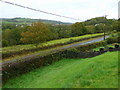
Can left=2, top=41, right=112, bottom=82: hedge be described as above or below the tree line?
below

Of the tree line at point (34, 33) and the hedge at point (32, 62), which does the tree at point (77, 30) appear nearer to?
the tree line at point (34, 33)

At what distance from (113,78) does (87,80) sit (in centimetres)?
136

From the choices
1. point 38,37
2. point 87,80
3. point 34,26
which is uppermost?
point 34,26

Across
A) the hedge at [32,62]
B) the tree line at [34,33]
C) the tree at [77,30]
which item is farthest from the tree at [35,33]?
the tree at [77,30]

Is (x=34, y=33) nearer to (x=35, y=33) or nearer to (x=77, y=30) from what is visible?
(x=35, y=33)

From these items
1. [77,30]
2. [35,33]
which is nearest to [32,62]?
[35,33]

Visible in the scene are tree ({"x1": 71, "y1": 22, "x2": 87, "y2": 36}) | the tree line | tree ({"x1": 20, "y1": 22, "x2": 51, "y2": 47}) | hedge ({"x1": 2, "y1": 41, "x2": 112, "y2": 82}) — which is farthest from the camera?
tree ({"x1": 71, "y1": 22, "x2": 87, "y2": 36})

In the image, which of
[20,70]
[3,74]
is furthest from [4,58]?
[3,74]

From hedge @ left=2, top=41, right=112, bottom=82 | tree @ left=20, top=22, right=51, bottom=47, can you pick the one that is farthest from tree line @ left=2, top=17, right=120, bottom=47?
hedge @ left=2, top=41, right=112, bottom=82

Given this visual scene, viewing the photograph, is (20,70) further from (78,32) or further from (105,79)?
(78,32)

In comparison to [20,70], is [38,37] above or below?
above

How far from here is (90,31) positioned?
75812mm

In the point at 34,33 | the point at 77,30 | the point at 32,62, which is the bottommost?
the point at 32,62

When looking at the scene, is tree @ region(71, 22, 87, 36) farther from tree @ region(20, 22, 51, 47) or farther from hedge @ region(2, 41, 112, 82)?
hedge @ region(2, 41, 112, 82)
